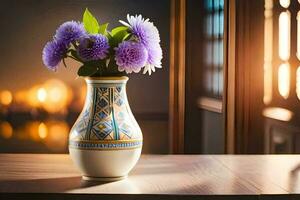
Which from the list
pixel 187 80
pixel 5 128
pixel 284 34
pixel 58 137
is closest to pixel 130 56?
pixel 284 34

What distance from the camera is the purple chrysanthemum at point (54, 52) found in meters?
1.55

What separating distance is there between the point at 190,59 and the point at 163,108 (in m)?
0.65

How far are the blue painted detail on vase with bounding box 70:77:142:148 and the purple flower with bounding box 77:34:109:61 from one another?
3.1 inches

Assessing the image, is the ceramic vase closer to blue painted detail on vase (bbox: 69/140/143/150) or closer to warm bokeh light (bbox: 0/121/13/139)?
blue painted detail on vase (bbox: 69/140/143/150)

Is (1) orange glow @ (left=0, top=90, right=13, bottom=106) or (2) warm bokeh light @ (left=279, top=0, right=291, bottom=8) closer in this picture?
(2) warm bokeh light @ (left=279, top=0, right=291, bottom=8)

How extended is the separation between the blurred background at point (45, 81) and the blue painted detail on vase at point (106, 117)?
10.3ft

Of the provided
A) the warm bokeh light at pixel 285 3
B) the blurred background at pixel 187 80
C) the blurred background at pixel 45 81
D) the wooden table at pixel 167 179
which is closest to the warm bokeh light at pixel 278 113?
the blurred background at pixel 187 80

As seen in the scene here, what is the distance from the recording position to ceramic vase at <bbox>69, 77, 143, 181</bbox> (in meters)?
1.53

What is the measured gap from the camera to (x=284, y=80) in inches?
102

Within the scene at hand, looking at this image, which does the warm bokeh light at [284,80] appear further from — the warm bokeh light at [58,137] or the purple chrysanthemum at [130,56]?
the warm bokeh light at [58,137]

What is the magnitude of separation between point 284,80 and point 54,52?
1327 mm

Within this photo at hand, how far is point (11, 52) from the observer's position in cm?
473

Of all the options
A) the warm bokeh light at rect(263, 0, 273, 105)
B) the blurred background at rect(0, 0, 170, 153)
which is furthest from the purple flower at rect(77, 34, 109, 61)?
the blurred background at rect(0, 0, 170, 153)

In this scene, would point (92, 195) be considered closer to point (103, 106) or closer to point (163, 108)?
point (103, 106)
